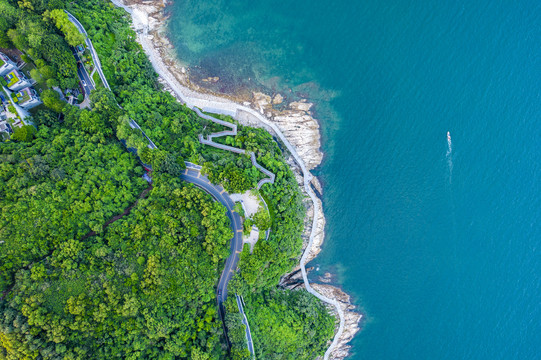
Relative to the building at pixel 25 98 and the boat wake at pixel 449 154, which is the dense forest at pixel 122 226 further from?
the boat wake at pixel 449 154

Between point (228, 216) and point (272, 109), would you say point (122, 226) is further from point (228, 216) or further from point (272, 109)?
point (272, 109)

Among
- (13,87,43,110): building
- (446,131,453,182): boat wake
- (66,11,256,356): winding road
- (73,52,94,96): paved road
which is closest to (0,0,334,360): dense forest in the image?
(66,11,256,356): winding road

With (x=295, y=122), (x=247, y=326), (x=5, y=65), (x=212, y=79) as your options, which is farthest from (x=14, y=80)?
Answer: (x=247, y=326)

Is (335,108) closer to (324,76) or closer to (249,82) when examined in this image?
(324,76)

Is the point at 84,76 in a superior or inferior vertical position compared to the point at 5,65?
inferior

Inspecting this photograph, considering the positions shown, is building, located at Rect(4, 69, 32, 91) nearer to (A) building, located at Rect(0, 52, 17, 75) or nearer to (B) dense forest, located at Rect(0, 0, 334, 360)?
(A) building, located at Rect(0, 52, 17, 75)

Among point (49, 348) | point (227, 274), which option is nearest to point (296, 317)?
point (227, 274)

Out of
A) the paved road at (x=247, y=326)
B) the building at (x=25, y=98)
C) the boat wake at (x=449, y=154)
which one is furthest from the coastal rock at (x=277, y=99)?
the building at (x=25, y=98)
